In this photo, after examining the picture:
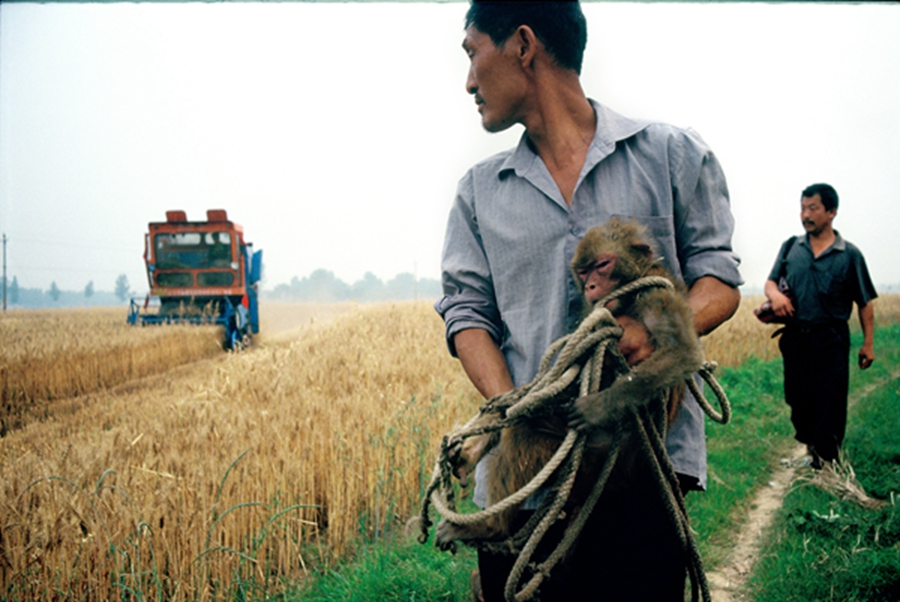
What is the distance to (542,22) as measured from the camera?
4.57 feet

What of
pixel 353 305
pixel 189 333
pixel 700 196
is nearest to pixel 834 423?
pixel 700 196

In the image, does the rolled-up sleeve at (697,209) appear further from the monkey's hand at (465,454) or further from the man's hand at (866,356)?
the man's hand at (866,356)

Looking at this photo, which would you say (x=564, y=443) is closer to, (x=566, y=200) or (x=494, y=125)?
(x=566, y=200)

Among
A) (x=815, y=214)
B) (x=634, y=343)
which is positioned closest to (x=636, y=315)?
(x=634, y=343)

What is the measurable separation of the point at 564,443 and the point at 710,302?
0.56 m

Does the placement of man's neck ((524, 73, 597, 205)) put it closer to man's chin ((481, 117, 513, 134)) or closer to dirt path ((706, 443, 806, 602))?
man's chin ((481, 117, 513, 134))

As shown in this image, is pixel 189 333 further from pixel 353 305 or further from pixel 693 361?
pixel 693 361

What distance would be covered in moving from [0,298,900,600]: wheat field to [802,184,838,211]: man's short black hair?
359 cm

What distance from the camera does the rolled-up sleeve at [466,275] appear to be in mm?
1634

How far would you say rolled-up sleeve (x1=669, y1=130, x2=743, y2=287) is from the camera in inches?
56.1

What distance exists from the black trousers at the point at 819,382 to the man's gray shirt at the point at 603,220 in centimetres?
378

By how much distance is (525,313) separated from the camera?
1.52 metres

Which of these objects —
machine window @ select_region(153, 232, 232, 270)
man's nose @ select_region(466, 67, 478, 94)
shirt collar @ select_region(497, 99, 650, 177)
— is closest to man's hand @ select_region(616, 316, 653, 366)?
shirt collar @ select_region(497, 99, 650, 177)

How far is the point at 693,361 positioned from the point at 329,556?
294 centimetres
